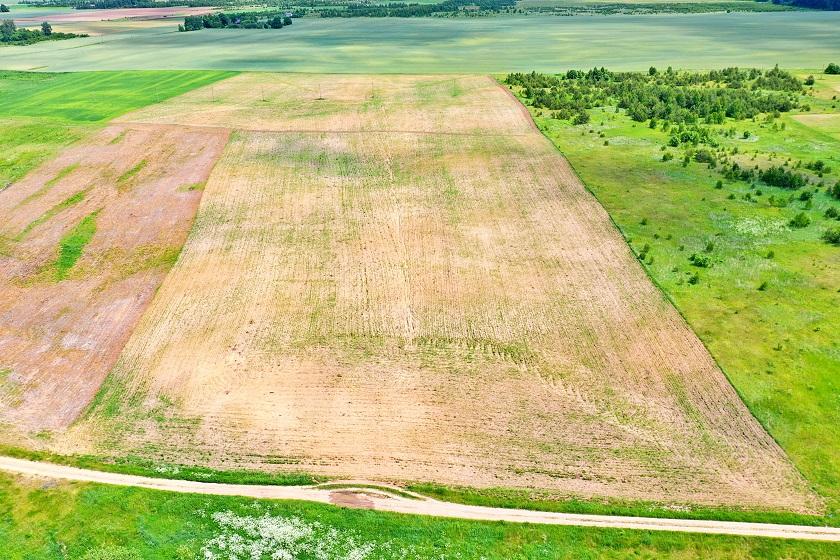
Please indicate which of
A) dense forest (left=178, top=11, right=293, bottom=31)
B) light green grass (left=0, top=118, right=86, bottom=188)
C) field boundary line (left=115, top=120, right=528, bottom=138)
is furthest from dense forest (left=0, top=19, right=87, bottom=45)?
field boundary line (left=115, top=120, right=528, bottom=138)

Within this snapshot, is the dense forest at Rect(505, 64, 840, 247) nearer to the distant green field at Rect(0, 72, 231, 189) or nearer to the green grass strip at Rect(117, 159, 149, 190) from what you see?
the green grass strip at Rect(117, 159, 149, 190)

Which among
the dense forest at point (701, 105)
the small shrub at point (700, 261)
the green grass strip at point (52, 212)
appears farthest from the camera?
the dense forest at point (701, 105)

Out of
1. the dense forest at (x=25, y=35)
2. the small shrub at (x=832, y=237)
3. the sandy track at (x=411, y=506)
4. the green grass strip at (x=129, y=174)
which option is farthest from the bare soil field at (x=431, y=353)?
the dense forest at (x=25, y=35)

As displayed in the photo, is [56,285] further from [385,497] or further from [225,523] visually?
[385,497]

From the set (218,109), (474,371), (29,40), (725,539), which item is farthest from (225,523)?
(29,40)

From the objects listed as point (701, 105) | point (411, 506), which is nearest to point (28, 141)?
point (411, 506)

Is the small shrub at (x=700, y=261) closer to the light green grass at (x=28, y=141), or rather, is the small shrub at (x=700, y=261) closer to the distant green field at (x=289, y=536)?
the distant green field at (x=289, y=536)
